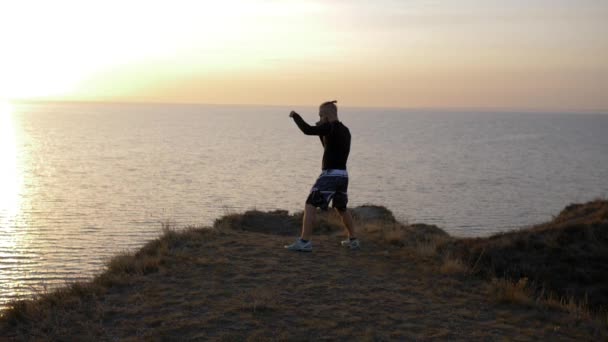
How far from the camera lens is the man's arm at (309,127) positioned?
781cm

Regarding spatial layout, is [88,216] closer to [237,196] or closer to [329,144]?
[237,196]

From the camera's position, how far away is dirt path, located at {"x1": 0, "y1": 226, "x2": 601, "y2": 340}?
5.79 metres

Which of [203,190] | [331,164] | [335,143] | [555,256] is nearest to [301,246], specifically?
[331,164]

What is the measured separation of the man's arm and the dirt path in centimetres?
194

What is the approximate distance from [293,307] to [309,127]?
2.60 meters

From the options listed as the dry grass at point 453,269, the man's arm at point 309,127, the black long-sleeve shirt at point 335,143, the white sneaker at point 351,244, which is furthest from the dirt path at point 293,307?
the man's arm at point 309,127

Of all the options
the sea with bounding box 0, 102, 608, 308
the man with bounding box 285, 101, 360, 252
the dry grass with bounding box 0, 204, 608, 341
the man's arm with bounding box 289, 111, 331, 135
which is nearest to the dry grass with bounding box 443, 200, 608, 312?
the dry grass with bounding box 0, 204, 608, 341

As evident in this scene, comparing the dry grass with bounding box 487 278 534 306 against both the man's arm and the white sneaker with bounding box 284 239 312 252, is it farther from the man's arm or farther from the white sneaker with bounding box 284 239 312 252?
the man's arm

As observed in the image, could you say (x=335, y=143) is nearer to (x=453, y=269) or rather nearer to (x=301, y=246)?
(x=301, y=246)

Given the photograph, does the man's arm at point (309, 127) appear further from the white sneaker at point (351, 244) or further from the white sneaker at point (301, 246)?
the white sneaker at point (351, 244)

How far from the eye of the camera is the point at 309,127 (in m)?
7.82

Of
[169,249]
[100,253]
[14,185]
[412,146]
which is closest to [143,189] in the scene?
[14,185]

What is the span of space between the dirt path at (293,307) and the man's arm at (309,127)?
1936 millimetres

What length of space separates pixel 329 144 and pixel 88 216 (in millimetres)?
21890
